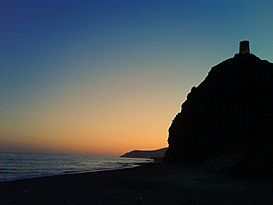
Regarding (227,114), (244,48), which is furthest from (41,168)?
Result: (244,48)

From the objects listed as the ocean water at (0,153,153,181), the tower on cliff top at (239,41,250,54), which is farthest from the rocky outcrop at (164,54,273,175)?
the ocean water at (0,153,153,181)

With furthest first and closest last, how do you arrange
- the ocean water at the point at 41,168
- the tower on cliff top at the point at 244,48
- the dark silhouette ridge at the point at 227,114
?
the tower on cliff top at the point at 244,48 < the dark silhouette ridge at the point at 227,114 < the ocean water at the point at 41,168

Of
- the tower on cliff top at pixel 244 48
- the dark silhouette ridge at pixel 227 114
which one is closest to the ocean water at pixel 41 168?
the dark silhouette ridge at pixel 227 114

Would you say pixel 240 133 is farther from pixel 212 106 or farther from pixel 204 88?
pixel 204 88

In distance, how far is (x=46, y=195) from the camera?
23859 mm

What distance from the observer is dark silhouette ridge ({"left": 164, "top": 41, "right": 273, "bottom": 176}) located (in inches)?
3270

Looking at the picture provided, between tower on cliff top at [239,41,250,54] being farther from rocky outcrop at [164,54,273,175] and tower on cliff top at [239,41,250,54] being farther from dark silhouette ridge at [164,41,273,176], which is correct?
rocky outcrop at [164,54,273,175]

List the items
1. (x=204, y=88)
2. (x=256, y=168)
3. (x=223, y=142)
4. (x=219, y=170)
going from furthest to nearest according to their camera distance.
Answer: (x=204, y=88) → (x=223, y=142) → (x=219, y=170) → (x=256, y=168)

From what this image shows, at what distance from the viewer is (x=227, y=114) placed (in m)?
87.2

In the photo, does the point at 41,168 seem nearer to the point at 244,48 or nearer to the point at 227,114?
the point at 227,114

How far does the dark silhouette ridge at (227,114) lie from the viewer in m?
83.1

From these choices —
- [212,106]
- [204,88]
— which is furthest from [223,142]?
[204,88]

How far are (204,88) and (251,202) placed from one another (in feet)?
246

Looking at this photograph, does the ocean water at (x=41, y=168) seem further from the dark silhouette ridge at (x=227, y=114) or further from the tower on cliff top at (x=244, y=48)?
the tower on cliff top at (x=244, y=48)
